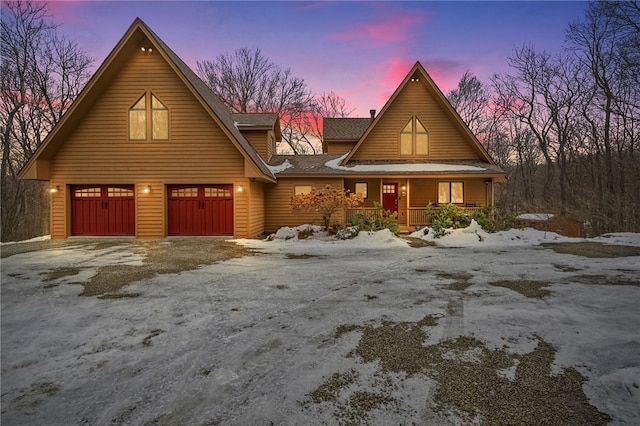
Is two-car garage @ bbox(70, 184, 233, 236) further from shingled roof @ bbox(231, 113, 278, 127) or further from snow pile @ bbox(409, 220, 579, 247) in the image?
snow pile @ bbox(409, 220, 579, 247)

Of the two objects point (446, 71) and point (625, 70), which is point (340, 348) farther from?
point (446, 71)

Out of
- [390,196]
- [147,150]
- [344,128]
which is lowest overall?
[390,196]

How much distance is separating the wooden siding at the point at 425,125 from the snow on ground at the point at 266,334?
33.8 feet

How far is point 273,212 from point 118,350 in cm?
1378

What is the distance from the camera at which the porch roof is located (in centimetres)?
1548

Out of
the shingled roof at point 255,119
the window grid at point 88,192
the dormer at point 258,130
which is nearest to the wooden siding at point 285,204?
the dormer at point 258,130

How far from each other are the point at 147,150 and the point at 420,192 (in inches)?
526

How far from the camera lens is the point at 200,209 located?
1343 centimetres

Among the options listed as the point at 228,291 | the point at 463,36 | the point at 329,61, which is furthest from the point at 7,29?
the point at 463,36

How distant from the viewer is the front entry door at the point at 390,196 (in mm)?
18078

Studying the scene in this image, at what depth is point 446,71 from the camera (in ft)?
99.6

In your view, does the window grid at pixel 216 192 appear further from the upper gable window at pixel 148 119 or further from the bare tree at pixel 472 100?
the bare tree at pixel 472 100

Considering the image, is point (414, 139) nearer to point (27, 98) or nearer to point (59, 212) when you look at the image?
point (59, 212)

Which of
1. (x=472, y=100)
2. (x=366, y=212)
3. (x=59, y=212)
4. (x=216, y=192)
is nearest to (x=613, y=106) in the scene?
(x=472, y=100)
